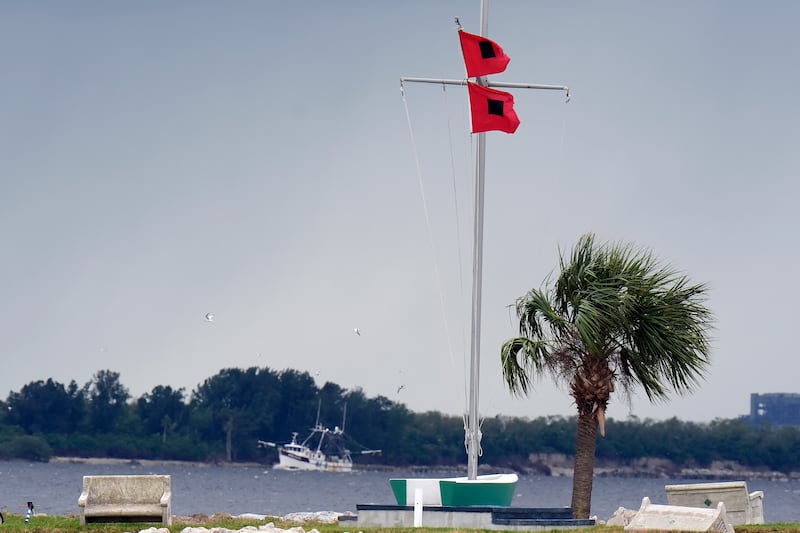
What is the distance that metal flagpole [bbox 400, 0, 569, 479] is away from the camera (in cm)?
2748

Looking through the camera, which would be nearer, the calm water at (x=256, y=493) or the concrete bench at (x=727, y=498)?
the concrete bench at (x=727, y=498)

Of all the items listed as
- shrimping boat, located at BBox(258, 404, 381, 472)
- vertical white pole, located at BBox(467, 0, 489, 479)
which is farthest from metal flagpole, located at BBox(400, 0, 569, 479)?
shrimping boat, located at BBox(258, 404, 381, 472)

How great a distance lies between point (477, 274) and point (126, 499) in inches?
330

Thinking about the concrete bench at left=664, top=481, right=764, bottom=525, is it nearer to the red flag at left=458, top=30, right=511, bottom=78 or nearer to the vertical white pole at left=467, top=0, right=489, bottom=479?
the vertical white pole at left=467, top=0, right=489, bottom=479

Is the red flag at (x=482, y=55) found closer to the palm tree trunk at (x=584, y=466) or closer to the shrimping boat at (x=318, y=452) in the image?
the palm tree trunk at (x=584, y=466)

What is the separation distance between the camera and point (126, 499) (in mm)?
25453

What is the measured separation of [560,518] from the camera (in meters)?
25.6

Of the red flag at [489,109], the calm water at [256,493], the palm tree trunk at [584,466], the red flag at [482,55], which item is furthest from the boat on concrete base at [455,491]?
the calm water at [256,493]

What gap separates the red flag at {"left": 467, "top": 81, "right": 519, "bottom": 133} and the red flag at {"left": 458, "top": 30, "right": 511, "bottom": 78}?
1.22ft

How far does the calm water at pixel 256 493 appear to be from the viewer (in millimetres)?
77750

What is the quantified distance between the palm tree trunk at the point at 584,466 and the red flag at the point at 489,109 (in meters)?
6.54

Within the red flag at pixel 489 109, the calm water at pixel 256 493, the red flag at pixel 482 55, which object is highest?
the red flag at pixel 482 55

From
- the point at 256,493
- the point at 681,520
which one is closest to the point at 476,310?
the point at 681,520

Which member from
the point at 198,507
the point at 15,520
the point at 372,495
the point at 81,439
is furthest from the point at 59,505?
the point at 81,439
